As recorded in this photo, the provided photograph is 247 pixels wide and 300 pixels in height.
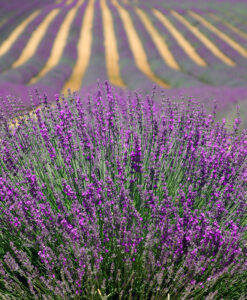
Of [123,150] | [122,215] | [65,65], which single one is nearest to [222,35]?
[65,65]

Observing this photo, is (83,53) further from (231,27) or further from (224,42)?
(231,27)

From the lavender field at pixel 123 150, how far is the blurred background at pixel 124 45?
0.38 ft

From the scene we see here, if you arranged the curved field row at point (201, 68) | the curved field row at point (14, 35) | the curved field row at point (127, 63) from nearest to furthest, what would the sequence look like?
the curved field row at point (127, 63) → the curved field row at point (201, 68) → the curved field row at point (14, 35)

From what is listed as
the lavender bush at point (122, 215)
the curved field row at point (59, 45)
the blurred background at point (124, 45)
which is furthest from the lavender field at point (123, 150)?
the curved field row at point (59, 45)

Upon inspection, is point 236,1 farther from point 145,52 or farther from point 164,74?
point 164,74

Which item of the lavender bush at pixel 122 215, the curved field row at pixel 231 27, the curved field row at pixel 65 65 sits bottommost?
the lavender bush at pixel 122 215

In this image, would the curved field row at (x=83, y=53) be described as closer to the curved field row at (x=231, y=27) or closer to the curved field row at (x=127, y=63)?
the curved field row at (x=127, y=63)

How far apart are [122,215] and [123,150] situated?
732 mm

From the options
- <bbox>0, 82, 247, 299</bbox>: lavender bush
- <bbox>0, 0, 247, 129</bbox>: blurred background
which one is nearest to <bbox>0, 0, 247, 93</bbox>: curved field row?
<bbox>0, 0, 247, 129</bbox>: blurred background

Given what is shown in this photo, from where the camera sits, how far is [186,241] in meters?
1.62

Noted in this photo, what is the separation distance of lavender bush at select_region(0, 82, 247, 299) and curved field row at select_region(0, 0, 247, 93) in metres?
10.5

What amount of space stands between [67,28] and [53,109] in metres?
23.8

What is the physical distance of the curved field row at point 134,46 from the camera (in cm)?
1462

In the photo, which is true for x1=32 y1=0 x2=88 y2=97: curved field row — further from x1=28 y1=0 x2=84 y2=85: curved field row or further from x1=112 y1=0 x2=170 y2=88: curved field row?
x1=112 y1=0 x2=170 y2=88: curved field row
